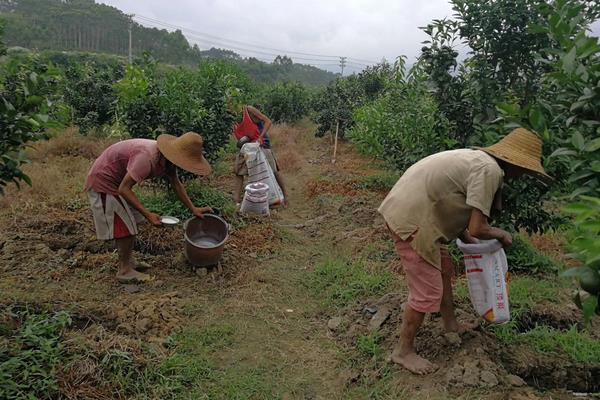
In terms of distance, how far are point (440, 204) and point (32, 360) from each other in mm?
2688

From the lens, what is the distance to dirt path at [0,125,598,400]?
308cm

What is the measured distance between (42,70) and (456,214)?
2587 millimetres

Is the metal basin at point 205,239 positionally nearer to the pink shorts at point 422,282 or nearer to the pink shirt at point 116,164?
the pink shirt at point 116,164

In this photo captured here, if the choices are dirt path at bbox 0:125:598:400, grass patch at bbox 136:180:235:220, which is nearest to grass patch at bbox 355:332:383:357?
dirt path at bbox 0:125:598:400

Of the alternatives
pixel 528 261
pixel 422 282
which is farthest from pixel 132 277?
pixel 528 261

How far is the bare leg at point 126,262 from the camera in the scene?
14.5 feet

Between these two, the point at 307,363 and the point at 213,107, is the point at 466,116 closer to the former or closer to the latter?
the point at 307,363

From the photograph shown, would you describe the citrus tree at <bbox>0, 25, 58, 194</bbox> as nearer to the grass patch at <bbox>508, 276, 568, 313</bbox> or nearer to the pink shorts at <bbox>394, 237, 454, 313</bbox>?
the pink shorts at <bbox>394, 237, 454, 313</bbox>

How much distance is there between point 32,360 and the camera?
9.42 ft

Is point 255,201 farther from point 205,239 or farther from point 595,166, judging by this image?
point 595,166

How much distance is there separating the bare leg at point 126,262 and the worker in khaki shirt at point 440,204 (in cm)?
256

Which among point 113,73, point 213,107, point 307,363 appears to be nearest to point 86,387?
point 307,363

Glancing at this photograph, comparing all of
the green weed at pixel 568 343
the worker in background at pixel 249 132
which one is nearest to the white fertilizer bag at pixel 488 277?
the green weed at pixel 568 343

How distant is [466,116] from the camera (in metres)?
4.87
